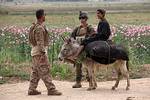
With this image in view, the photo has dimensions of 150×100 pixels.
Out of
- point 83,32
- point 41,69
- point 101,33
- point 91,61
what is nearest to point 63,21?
point 83,32

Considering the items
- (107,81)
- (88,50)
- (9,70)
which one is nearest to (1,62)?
(9,70)

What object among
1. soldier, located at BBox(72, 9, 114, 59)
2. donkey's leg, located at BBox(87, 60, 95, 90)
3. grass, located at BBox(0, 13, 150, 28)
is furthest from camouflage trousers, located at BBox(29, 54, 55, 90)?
grass, located at BBox(0, 13, 150, 28)

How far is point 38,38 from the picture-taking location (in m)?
14.8

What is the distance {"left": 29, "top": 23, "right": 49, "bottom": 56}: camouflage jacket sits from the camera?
14797 millimetres

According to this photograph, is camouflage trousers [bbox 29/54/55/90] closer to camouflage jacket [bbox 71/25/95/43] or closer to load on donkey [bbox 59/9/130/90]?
load on donkey [bbox 59/9/130/90]

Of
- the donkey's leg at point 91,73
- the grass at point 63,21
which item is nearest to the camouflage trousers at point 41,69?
the donkey's leg at point 91,73

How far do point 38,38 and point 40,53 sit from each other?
1.20 feet

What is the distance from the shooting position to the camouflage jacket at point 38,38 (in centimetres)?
1480

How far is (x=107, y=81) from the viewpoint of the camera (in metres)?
18.1

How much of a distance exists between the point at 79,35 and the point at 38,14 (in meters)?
1.78

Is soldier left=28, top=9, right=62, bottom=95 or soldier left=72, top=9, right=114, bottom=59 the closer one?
soldier left=28, top=9, right=62, bottom=95

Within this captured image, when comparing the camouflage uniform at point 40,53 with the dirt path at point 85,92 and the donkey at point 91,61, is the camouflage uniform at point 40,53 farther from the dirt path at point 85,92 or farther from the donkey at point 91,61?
the donkey at point 91,61

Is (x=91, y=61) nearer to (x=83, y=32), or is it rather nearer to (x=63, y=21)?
(x=83, y=32)

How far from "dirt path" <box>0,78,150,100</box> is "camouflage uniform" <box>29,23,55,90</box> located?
470 millimetres
